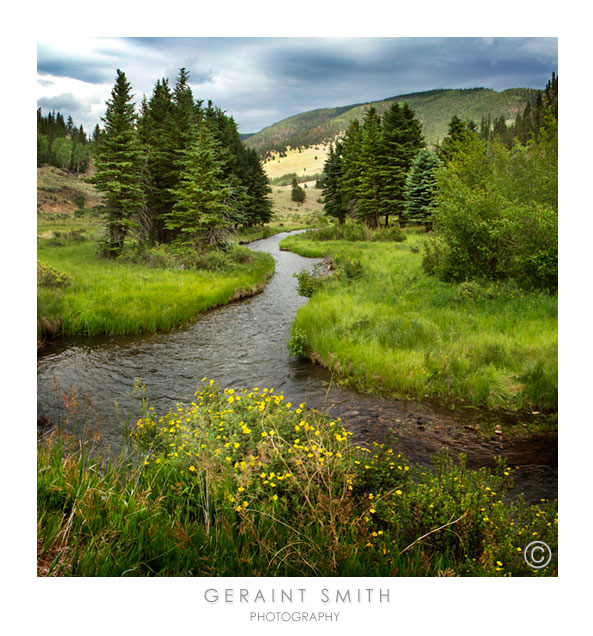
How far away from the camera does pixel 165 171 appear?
27047 mm

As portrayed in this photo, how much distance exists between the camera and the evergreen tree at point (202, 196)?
73.1 feet

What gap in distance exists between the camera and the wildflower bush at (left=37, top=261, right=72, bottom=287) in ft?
31.1

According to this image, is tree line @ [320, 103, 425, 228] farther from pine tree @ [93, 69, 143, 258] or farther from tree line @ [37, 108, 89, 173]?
tree line @ [37, 108, 89, 173]

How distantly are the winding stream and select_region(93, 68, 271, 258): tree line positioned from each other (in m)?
8.33

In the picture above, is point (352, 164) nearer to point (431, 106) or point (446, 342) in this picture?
point (431, 106)

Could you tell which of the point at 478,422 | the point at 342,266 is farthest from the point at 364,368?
the point at 342,266

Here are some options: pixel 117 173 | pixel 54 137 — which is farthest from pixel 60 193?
pixel 117 173

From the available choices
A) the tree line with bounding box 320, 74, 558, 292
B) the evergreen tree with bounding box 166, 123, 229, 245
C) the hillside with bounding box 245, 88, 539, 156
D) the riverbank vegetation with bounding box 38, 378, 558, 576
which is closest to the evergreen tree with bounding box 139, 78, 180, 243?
the evergreen tree with bounding box 166, 123, 229, 245

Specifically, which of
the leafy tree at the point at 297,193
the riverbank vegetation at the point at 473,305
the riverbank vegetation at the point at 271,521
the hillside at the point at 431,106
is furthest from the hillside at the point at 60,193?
the leafy tree at the point at 297,193

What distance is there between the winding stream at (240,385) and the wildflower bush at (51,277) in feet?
5.26

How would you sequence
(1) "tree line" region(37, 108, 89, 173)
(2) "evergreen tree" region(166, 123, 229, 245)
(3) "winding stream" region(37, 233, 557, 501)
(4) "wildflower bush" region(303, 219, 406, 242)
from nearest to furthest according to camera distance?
1. (1) "tree line" region(37, 108, 89, 173)
2. (3) "winding stream" region(37, 233, 557, 501)
3. (2) "evergreen tree" region(166, 123, 229, 245)
4. (4) "wildflower bush" region(303, 219, 406, 242)

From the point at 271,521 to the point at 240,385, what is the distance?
503cm

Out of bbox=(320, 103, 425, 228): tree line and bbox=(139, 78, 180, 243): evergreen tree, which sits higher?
→ bbox=(320, 103, 425, 228): tree line
